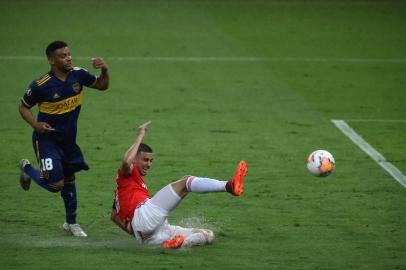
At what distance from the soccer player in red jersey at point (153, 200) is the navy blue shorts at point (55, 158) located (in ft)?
2.64

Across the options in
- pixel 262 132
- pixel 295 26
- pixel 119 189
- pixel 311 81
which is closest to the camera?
pixel 119 189

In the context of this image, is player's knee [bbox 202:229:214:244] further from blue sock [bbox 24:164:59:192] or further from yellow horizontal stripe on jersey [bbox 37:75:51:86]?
yellow horizontal stripe on jersey [bbox 37:75:51:86]

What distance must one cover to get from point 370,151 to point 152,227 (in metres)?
6.68

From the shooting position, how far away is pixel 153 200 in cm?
1162

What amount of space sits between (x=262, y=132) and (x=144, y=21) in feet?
36.0

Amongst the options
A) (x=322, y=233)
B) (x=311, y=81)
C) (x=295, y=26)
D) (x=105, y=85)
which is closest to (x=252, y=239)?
(x=322, y=233)

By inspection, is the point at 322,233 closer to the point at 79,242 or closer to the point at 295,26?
the point at 79,242

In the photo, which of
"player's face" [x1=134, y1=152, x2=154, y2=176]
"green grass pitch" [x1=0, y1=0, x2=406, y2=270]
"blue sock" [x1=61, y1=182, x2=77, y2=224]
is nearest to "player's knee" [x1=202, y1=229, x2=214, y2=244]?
"green grass pitch" [x1=0, y1=0, x2=406, y2=270]

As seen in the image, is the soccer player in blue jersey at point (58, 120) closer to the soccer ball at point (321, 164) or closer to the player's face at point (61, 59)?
the player's face at point (61, 59)

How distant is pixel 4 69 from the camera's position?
23531 mm

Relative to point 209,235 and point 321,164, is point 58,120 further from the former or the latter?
point 321,164

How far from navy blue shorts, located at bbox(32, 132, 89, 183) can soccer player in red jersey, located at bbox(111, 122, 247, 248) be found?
0.80 meters

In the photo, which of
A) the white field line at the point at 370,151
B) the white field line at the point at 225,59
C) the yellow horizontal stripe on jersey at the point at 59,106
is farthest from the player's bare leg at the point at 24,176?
the white field line at the point at 225,59

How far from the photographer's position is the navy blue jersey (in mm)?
12289
